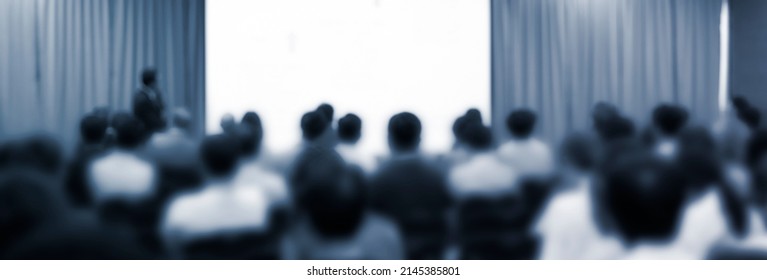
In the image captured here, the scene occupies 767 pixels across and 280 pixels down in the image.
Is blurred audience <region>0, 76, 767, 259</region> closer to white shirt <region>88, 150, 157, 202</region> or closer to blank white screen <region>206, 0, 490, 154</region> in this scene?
white shirt <region>88, 150, 157, 202</region>

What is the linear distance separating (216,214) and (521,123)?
150 cm

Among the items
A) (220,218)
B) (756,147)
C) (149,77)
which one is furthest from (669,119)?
(149,77)

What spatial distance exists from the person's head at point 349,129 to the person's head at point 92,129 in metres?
0.98

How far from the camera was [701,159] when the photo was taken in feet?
7.11

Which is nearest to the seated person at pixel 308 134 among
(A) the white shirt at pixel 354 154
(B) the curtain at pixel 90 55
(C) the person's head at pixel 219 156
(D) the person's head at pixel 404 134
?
(A) the white shirt at pixel 354 154

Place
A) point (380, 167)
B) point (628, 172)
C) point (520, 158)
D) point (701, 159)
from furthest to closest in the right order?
point (520, 158), point (380, 167), point (701, 159), point (628, 172)

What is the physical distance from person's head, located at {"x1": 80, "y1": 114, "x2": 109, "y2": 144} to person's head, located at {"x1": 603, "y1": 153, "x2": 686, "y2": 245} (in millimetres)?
2019

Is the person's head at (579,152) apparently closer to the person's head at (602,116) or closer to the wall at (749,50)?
the person's head at (602,116)

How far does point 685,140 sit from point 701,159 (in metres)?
0.25

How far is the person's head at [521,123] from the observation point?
293cm

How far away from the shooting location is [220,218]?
6.31 ft

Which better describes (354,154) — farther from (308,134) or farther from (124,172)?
(124,172)
